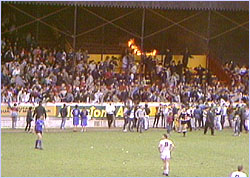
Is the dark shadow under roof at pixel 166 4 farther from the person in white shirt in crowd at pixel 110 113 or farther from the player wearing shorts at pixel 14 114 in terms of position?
the player wearing shorts at pixel 14 114

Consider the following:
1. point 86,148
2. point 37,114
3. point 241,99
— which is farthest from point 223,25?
point 86,148

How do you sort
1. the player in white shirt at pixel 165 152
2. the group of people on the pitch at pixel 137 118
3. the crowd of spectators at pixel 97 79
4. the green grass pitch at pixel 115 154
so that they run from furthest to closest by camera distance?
the crowd of spectators at pixel 97 79 → the group of people on the pitch at pixel 137 118 → the green grass pitch at pixel 115 154 → the player in white shirt at pixel 165 152

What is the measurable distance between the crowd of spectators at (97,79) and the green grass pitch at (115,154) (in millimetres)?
3112

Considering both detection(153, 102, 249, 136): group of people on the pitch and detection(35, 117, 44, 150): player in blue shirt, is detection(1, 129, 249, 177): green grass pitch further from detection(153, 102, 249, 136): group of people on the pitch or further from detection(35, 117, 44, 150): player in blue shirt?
detection(153, 102, 249, 136): group of people on the pitch

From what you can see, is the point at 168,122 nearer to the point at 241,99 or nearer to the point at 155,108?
the point at 155,108

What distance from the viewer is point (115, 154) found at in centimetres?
2533

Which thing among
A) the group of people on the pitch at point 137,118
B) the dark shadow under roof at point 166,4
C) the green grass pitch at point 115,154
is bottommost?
the green grass pitch at point 115,154

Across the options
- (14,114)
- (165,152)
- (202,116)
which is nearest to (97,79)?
(202,116)

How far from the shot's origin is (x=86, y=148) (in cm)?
2698

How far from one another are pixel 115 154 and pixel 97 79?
14.5 metres

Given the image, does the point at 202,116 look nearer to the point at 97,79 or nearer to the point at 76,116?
the point at 76,116

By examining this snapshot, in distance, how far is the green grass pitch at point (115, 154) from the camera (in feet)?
69.2

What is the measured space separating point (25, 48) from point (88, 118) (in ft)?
22.3

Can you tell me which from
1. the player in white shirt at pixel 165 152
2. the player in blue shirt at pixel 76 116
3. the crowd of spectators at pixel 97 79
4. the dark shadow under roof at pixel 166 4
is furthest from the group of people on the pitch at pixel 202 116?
the player in white shirt at pixel 165 152
